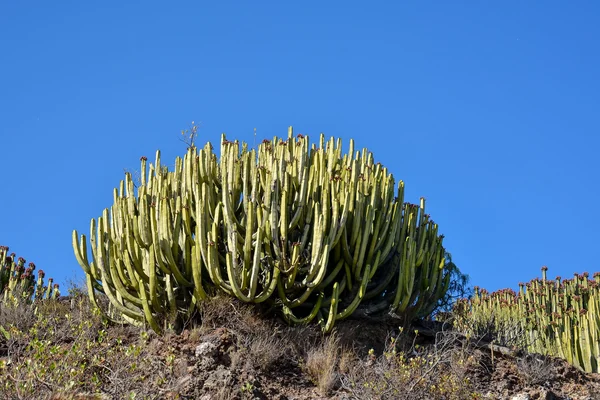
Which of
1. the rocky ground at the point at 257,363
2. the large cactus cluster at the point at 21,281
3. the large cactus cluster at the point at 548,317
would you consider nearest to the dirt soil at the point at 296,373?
the rocky ground at the point at 257,363

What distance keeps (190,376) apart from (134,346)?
32.0 inches

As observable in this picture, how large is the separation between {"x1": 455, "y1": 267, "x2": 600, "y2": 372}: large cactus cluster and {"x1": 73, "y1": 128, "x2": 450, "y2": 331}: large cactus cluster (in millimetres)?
1727

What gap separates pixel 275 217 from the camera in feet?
30.7

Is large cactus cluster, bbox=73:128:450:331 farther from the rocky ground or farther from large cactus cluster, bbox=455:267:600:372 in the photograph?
large cactus cluster, bbox=455:267:600:372

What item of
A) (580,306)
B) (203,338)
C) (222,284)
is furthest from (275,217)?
(580,306)

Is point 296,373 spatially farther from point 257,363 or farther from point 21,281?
point 21,281

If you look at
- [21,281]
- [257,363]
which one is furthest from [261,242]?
[21,281]

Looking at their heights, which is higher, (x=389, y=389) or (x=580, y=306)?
(x=580, y=306)

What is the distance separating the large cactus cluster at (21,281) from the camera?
11.6 meters

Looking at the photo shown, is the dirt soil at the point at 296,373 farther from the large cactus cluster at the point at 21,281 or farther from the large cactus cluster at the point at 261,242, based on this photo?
the large cactus cluster at the point at 21,281

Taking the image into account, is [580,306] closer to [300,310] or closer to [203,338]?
[300,310]

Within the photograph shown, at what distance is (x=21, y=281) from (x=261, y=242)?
15.2 ft

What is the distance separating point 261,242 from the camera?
913cm

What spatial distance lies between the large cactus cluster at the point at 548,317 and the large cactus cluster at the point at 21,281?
5954mm
